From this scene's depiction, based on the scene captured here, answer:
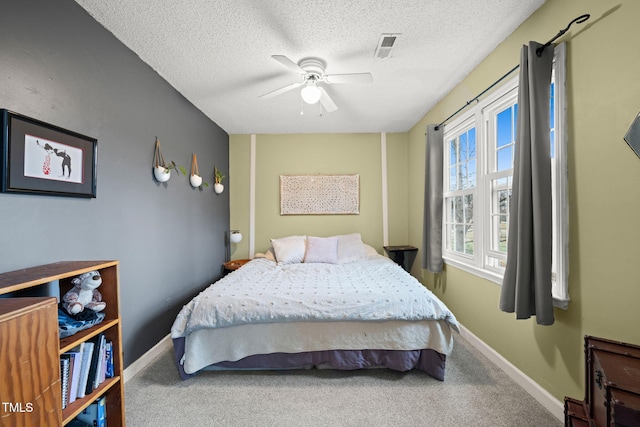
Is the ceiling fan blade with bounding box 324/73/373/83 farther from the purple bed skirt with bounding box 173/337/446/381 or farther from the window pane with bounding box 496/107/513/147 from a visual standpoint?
the purple bed skirt with bounding box 173/337/446/381

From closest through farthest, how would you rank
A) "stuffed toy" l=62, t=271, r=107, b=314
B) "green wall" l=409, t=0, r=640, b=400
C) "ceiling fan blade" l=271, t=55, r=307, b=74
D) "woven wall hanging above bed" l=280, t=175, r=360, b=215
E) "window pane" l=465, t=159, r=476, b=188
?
"green wall" l=409, t=0, r=640, b=400
"stuffed toy" l=62, t=271, r=107, b=314
"ceiling fan blade" l=271, t=55, r=307, b=74
"window pane" l=465, t=159, r=476, b=188
"woven wall hanging above bed" l=280, t=175, r=360, b=215

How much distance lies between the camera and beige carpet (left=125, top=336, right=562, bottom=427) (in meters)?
1.57

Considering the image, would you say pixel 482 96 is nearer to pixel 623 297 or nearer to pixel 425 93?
pixel 425 93

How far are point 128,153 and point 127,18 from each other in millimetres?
883

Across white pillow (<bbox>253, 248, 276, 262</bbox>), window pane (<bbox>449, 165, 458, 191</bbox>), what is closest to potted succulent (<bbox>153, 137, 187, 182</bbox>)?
white pillow (<bbox>253, 248, 276, 262</bbox>)

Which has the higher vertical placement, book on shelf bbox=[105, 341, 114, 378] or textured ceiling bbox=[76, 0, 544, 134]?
textured ceiling bbox=[76, 0, 544, 134]

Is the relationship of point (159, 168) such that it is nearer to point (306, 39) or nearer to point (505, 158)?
point (306, 39)

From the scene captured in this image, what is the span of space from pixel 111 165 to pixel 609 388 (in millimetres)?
2753

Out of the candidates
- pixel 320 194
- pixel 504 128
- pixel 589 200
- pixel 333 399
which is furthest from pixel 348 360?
pixel 320 194

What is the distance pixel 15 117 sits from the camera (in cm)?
123

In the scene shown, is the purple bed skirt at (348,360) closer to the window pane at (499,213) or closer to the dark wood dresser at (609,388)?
the dark wood dresser at (609,388)

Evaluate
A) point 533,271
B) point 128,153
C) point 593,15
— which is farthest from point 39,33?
point 533,271

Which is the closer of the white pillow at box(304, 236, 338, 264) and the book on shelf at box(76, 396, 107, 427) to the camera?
the book on shelf at box(76, 396, 107, 427)

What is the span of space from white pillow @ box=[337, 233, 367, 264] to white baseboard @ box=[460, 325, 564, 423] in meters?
1.51
